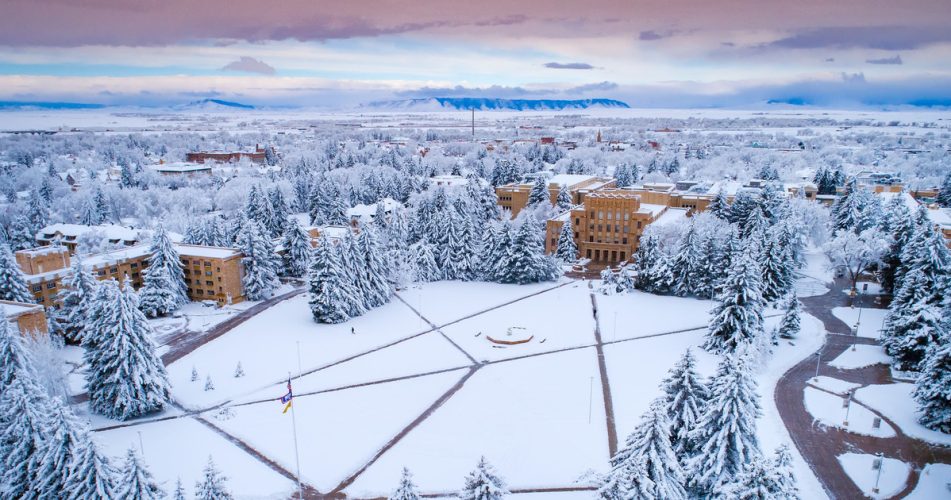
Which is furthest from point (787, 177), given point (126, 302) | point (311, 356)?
point (126, 302)

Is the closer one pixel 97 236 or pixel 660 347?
pixel 660 347

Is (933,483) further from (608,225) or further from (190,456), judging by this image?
(608,225)

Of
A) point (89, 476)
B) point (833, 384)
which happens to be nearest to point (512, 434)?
point (89, 476)

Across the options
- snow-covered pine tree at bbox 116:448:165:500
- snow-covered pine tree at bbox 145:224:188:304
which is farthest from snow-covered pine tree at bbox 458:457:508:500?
snow-covered pine tree at bbox 145:224:188:304

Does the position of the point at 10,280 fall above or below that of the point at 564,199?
below

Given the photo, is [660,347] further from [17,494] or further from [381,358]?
[17,494]

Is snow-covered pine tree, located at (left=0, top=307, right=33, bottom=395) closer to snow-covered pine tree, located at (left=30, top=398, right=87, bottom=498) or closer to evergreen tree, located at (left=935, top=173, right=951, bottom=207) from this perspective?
snow-covered pine tree, located at (left=30, top=398, right=87, bottom=498)
